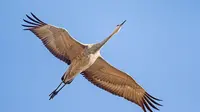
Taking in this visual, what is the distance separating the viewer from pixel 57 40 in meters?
23.2

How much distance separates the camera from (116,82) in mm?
23531

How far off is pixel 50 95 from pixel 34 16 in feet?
11.4

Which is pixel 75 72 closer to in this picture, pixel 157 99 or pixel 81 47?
pixel 81 47

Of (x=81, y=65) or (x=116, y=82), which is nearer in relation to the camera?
(x=81, y=65)

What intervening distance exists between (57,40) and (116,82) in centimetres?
316

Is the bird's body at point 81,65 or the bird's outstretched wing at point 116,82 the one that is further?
the bird's outstretched wing at point 116,82

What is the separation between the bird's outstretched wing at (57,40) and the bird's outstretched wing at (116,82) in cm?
107

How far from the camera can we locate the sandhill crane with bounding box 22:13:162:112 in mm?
22797

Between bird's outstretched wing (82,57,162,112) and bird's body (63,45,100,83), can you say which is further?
bird's outstretched wing (82,57,162,112)

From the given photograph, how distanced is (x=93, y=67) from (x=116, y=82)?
3.97 feet

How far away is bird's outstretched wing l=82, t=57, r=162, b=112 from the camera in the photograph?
23109mm

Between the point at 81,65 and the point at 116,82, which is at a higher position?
the point at 116,82

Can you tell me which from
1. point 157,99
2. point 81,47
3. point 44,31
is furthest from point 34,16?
point 157,99

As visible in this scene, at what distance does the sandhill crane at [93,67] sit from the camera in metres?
22.8
